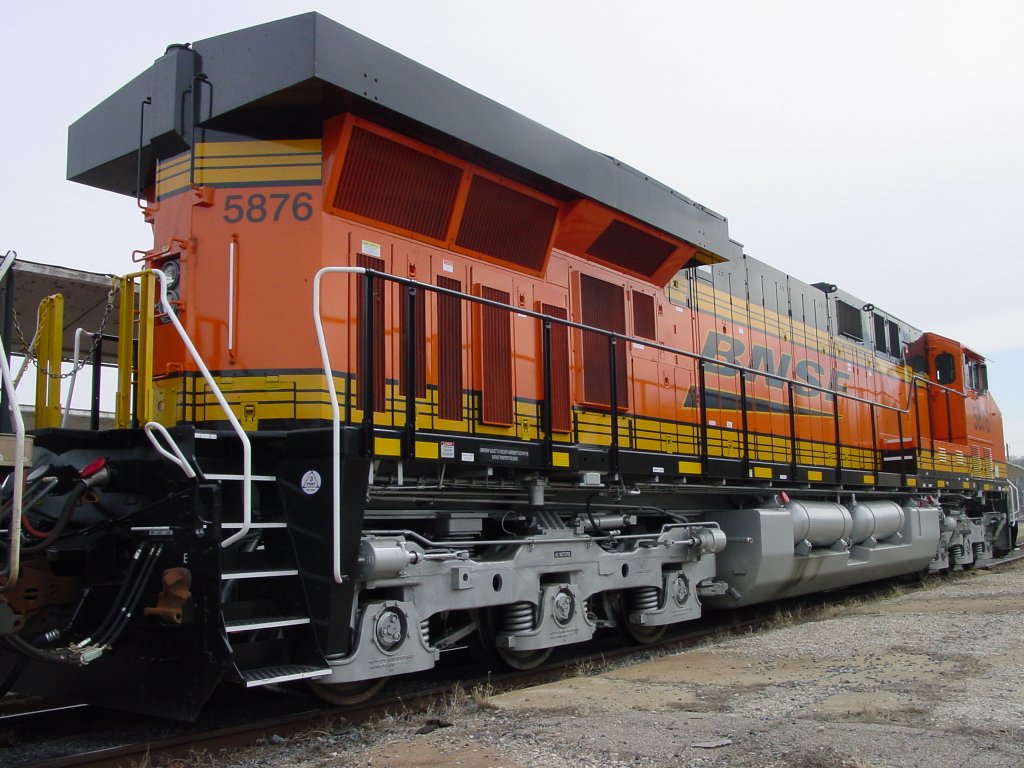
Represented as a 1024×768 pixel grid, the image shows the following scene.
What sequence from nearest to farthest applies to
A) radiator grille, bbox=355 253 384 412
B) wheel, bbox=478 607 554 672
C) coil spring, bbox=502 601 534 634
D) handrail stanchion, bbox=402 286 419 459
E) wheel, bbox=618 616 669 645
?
handrail stanchion, bbox=402 286 419 459, radiator grille, bbox=355 253 384 412, coil spring, bbox=502 601 534 634, wheel, bbox=478 607 554 672, wheel, bbox=618 616 669 645

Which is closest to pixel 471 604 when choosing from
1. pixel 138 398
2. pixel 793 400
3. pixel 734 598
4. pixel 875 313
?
pixel 138 398

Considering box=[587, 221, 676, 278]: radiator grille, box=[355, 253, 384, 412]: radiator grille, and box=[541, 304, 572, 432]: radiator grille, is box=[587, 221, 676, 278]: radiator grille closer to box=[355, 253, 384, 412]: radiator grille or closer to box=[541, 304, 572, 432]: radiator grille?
box=[541, 304, 572, 432]: radiator grille

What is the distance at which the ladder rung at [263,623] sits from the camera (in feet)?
14.0

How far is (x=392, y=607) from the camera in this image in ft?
16.4

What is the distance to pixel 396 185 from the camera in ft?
19.1

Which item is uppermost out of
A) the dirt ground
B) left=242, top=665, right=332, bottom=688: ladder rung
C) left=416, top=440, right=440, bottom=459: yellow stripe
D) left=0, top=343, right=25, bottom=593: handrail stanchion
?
left=416, top=440, right=440, bottom=459: yellow stripe

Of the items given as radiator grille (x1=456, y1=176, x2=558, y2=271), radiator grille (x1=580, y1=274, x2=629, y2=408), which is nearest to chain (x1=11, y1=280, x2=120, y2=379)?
radiator grille (x1=456, y1=176, x2=558, y2=271)

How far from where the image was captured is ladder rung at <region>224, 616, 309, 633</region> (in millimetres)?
4254

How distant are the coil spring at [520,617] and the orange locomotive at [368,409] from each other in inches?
0.7

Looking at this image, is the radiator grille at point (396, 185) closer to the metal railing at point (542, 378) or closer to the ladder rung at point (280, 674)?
the metal railing at point (542, 378)

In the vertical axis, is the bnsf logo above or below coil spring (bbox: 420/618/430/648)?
above

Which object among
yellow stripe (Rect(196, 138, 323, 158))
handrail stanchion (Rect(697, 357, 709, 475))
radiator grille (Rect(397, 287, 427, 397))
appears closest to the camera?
yellow stripe (Rect(196, 138, 323, 158))

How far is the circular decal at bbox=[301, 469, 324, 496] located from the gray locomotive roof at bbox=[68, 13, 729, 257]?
212 centimetres

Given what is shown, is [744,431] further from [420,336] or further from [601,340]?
[420,336]
